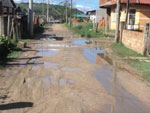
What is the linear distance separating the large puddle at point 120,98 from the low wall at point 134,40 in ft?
18.2

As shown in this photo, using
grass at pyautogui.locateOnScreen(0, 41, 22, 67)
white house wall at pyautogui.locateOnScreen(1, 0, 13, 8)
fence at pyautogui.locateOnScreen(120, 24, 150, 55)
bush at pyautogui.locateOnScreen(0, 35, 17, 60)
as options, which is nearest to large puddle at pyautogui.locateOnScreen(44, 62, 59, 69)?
grass at pyautogui.locateOnScreen(0, 41, 22, 67)

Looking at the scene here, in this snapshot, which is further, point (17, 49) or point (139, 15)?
point (139, 15)

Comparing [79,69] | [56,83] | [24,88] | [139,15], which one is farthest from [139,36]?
[139,15]

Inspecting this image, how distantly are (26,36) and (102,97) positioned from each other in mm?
17288

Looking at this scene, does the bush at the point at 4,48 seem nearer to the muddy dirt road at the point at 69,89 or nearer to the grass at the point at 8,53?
the grass at the point at 8,53

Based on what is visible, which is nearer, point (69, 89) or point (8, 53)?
point (69, 89)

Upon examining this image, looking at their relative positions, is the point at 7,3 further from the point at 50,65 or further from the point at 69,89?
the point at 69,89

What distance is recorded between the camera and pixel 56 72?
943 cm

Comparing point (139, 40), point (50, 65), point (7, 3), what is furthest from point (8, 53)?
point (7, 3)

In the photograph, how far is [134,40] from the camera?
50.3 feet

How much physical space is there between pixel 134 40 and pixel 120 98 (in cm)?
919

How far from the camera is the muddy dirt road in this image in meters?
5.90

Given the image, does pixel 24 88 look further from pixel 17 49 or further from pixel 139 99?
pixel 17 49

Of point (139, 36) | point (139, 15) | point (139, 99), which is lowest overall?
point (139, 99)
